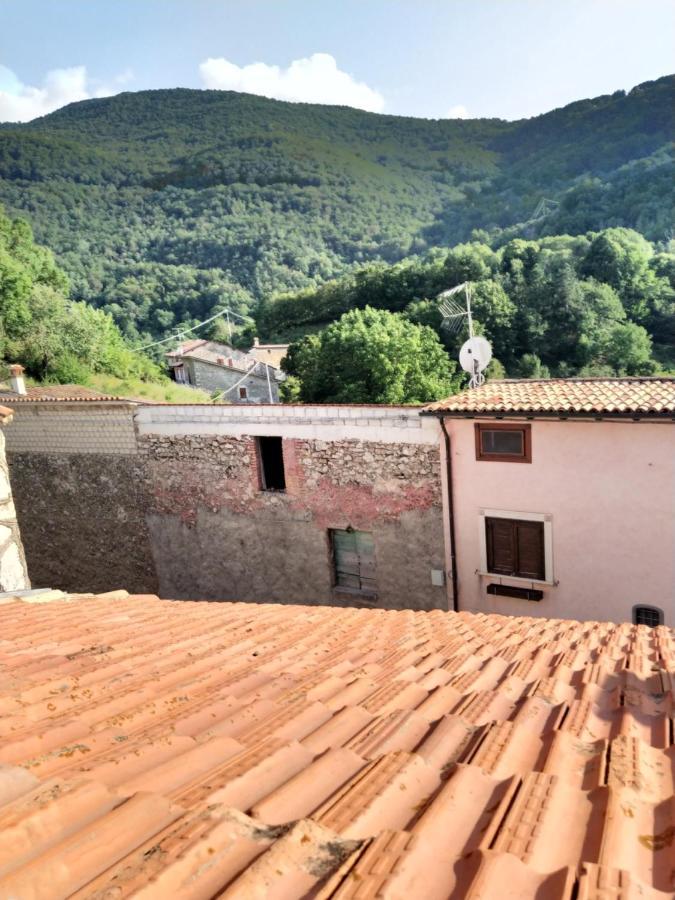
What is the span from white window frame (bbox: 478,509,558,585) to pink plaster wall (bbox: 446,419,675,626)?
7cm

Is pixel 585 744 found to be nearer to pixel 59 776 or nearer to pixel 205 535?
pixel 59 776

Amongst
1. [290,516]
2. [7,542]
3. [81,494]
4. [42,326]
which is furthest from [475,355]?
[42,326]

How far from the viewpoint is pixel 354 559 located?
37.3ft

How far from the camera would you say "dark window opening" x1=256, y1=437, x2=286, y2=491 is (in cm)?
1167

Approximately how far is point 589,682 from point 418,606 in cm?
783

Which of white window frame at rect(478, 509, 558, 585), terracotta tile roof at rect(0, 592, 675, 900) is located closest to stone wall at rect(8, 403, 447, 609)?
white window frame at rect(478, 509, 558, 585)

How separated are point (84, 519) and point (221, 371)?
2897 centimetres

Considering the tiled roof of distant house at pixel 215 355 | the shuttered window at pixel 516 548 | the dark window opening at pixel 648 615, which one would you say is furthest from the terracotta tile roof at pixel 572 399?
the tiled roof of distant house at pixel 215 355

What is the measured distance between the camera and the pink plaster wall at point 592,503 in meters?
8.64

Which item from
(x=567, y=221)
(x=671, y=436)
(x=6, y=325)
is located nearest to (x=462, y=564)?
(x=671, y=436)

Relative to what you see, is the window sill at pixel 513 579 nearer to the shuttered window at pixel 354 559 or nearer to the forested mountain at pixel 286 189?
the shuttered window at pixel 354 559

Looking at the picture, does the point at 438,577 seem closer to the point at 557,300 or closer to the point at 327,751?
the point at 327,751

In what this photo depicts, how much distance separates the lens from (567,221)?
2640 inches

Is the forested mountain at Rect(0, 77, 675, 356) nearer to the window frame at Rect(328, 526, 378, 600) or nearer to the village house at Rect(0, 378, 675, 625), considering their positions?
the window frame at Rect(328, 526, 378, 600)
